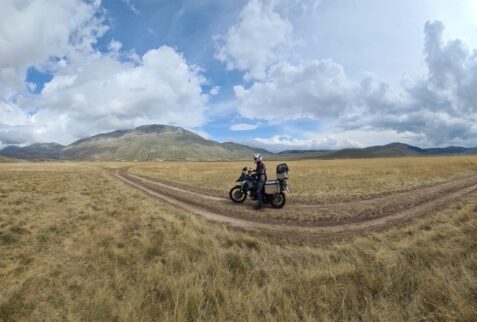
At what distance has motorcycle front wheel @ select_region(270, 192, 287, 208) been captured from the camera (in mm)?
15430

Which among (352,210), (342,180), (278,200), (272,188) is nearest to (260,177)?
(272,188)

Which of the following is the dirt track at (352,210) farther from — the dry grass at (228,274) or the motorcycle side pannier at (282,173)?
the motorcycle side pannier at (282,173)

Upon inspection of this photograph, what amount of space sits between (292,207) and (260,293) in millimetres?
10506

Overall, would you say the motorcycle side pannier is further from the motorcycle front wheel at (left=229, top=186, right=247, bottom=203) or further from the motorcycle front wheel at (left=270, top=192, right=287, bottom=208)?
the motorcycle front wheel at (left=229, top=186, right=247, bottom=203)

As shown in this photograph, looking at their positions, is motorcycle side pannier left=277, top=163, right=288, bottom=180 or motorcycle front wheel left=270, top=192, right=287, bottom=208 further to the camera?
motorcycle side pannier left=277, top=163, right=288, bottom=180

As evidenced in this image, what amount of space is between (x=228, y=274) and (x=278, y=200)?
9452mm

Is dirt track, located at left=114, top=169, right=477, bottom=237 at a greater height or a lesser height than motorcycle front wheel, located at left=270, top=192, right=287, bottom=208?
lesser

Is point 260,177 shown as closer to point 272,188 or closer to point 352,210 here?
point 272,188

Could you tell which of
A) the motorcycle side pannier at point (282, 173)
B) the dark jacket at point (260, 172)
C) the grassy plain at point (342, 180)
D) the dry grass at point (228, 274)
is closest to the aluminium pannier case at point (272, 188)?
the dark jacket at point (260, 172)

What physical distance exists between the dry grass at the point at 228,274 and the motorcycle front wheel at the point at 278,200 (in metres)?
5.05

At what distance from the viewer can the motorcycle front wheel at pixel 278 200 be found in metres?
15.4

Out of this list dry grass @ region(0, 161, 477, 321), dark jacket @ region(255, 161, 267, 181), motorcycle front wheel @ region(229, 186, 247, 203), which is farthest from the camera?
motorcycle front wheel @ region(229, 186, 247, 203)

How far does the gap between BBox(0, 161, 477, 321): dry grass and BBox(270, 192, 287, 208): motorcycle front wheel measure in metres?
5.05

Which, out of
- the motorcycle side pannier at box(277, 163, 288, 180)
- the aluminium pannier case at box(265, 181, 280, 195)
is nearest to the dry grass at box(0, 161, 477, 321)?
the aluminium pannier case at box(265, 181, 280, 195)
